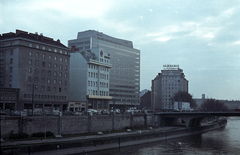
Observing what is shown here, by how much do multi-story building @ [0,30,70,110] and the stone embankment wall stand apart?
23.7 m

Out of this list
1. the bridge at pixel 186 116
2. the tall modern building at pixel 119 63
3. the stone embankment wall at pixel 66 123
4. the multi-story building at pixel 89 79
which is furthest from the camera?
the tall modern building at pixel 119 63

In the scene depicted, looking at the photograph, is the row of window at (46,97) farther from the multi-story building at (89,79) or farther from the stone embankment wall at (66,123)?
the stone embankment wall at (66,123)

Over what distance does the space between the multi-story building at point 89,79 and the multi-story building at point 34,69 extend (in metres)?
12.0

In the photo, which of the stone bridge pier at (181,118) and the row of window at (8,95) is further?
the stone bridge pier at (181,118)

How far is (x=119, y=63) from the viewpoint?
170 meters

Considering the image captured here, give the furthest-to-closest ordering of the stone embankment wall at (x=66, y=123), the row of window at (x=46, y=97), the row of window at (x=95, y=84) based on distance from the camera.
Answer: the row of window at (x=95, y=84) < the row of window at (x=46, y=97) < the stone embankment wall at (x=66, y=123)

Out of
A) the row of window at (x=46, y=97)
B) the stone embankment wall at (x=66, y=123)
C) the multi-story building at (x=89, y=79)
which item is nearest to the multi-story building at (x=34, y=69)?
the row of window at (x=46, y=97)

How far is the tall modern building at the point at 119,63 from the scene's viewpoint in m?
157

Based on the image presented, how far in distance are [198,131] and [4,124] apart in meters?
70.3

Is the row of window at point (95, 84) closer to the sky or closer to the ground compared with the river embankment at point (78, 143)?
closer to the sky

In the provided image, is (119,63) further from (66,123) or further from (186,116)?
(66,123)

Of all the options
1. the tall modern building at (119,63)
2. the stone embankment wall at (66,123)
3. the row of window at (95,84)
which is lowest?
the stone embankment wall at (66,123)

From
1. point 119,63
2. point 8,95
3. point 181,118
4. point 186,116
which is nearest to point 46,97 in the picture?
point 8,95

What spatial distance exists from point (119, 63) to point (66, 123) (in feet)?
359
